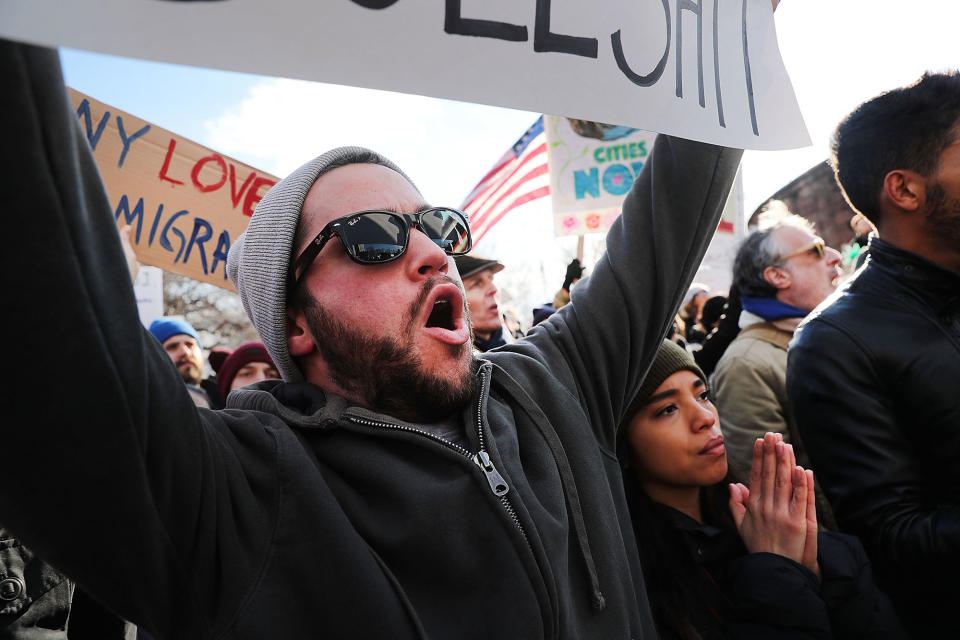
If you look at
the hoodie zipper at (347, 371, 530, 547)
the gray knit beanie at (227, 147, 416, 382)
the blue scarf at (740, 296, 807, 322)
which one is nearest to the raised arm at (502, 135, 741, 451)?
the hoodie zipper at (347, 371, 530, 547)

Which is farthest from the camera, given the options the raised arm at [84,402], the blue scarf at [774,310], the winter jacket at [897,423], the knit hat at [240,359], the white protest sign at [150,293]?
the white protest sign at [150,293]

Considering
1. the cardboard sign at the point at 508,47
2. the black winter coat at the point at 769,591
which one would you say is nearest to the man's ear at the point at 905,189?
the cardboard sign at the point at 508,47

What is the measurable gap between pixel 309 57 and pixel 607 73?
0.62 meters

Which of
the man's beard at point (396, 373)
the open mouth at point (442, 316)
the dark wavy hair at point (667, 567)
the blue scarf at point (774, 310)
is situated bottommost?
the dark wavy hair at point (667, 567)

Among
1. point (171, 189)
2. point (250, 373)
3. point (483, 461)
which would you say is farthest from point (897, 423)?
point (171, 189)

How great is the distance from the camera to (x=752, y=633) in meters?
1.85

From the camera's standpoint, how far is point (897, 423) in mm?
1995

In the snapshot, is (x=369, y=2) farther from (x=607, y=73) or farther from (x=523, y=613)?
(x=523, y=613)

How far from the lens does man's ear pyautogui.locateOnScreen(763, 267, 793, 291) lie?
355cm

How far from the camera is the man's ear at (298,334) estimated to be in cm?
163

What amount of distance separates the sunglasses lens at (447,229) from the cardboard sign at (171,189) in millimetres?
2621

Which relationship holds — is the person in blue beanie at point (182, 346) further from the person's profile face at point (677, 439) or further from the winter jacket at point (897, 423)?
the winter jacket at point (897, 423)

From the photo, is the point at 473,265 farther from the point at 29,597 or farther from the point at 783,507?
the point at 29,597

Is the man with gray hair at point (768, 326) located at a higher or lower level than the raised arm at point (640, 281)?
lower
